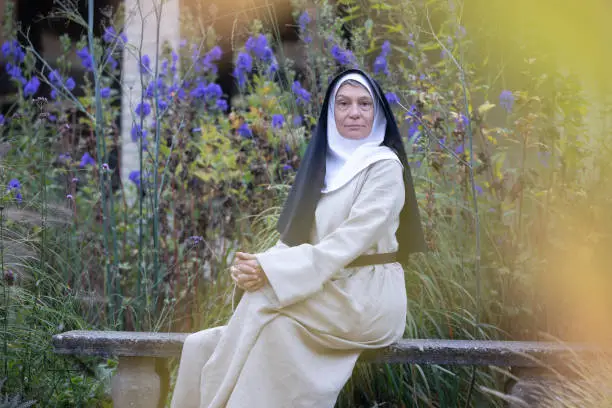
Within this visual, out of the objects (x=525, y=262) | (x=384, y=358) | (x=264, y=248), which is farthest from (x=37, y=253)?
(x=525, y=262)

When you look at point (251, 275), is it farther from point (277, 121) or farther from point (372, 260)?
point (277, 121)

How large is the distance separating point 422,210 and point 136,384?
153 cm

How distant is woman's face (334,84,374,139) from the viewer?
2.94m

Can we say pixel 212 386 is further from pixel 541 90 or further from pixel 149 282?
pixel 541 90

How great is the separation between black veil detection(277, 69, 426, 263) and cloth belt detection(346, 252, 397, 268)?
0.39ft

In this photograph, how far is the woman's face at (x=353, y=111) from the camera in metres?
2.94

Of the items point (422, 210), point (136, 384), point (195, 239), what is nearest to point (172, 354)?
point (136, 384)

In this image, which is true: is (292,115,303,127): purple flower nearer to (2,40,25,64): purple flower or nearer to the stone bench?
the stone bench

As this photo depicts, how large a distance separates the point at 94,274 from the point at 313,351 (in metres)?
2.03

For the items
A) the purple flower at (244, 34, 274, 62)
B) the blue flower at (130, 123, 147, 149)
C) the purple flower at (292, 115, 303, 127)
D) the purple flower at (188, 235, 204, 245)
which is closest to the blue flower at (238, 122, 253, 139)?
the purple flower at (292, 115, 303, 127)

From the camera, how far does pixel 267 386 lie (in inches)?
101

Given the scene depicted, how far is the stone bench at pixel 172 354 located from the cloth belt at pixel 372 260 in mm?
303

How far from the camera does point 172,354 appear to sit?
3115 mm

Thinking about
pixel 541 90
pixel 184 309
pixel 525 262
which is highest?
pixel 541 90
